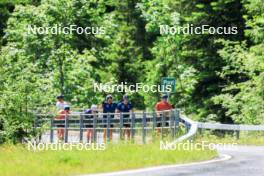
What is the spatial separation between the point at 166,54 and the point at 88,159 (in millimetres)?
38334

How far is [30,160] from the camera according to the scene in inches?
736

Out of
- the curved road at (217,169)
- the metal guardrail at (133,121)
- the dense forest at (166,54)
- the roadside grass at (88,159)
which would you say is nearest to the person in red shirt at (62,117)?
the metal guardrail at (133,121)

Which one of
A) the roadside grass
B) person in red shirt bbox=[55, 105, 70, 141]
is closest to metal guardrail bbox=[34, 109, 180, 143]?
person in red shirt bbox=[55, 105, 70, 141]

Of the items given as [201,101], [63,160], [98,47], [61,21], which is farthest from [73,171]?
[98,47]

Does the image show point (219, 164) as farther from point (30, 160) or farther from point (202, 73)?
point (202, 73)

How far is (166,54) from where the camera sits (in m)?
57.1

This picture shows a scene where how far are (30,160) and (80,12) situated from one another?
118 feet

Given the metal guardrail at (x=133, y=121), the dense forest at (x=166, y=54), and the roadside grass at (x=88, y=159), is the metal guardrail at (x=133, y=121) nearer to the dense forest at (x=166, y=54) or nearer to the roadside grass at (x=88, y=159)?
the roadside grass at (x=88, y=159)

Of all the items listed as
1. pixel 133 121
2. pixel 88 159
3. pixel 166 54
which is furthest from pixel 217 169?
pixel 166 54

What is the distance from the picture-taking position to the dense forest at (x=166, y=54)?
45344mm

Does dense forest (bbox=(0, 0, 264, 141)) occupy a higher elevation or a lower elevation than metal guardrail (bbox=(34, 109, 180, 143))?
higher

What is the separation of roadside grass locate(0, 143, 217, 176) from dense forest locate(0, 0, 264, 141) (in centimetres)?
1667

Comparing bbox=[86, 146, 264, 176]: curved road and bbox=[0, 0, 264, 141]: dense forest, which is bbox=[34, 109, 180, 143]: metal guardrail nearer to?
bbox=[86, 146, 264, 176]: curved road

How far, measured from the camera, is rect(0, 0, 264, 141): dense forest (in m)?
45.3
